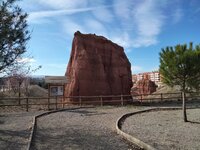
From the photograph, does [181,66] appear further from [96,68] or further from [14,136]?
[96,68]

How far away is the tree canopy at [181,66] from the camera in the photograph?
22297mm

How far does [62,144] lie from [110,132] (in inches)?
145

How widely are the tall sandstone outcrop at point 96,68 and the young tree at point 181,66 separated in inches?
647

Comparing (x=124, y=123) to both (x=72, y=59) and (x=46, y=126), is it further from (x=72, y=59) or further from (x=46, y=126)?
(x=72, y=59)

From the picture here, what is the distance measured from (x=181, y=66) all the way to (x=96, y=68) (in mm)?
18408

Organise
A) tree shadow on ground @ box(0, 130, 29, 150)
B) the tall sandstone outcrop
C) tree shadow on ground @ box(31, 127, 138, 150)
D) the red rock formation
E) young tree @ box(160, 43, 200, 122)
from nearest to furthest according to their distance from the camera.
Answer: tree shadow on ground @ box(31, 127, 138, 150) → tree shadow on ground @ box(0, 130, 29, 150) → young tree @ box(160, 43, 200, 122) → the tall sandstone outcrop → the red rock formation

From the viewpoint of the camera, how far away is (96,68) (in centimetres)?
4016

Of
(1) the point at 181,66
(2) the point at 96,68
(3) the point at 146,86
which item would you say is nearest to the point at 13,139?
(1) the point at 181,66

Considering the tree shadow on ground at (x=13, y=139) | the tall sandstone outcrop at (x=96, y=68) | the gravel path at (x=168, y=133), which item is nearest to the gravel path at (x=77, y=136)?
the tree shadow on ground at (x=13, y=139)

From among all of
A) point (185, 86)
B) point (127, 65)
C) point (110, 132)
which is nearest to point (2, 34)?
point (110, 132)

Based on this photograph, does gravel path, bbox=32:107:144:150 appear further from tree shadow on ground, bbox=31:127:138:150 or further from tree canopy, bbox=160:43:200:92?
tree canopy, bbox=160:43:200:92

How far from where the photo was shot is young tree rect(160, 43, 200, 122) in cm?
2228

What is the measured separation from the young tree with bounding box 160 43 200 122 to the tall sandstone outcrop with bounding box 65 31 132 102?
647 inches

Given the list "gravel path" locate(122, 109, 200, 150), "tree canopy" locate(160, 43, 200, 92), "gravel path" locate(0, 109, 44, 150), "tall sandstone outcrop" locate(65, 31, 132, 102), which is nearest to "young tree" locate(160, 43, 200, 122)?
"tree canopy" locate(160, 43, 200, 92)
